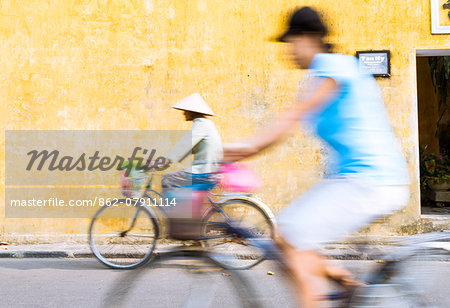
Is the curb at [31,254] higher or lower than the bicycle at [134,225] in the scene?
lower

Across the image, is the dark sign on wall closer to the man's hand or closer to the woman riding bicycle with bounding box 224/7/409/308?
the man's hand

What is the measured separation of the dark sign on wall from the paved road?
3.68 metres

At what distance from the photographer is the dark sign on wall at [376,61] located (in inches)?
299

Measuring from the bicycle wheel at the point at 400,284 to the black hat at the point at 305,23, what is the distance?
3.85 ft

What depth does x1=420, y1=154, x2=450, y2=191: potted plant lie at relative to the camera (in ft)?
31.5

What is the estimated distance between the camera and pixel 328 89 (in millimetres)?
2416

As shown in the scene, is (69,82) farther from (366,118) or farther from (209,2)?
(366,118)

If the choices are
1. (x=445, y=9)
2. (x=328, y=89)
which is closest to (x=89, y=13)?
(x=445, y=9)

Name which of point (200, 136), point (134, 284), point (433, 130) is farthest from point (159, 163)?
point (433, 130)

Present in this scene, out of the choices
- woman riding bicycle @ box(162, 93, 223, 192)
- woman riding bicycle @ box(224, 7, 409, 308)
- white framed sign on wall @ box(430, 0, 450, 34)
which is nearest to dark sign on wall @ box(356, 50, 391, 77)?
white framed sign on wall @ box(430, 0, 450, 34)

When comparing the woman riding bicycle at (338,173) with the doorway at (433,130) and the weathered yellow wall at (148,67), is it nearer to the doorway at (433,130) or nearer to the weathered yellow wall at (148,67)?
the weathered yellow wall at (148,67)

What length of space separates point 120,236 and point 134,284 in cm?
323

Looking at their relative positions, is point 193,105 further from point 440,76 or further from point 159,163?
point 440,76

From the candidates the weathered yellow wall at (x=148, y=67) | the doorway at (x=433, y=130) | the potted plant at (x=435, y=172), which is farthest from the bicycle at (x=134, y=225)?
the potted plant at (x=435, y=172)
